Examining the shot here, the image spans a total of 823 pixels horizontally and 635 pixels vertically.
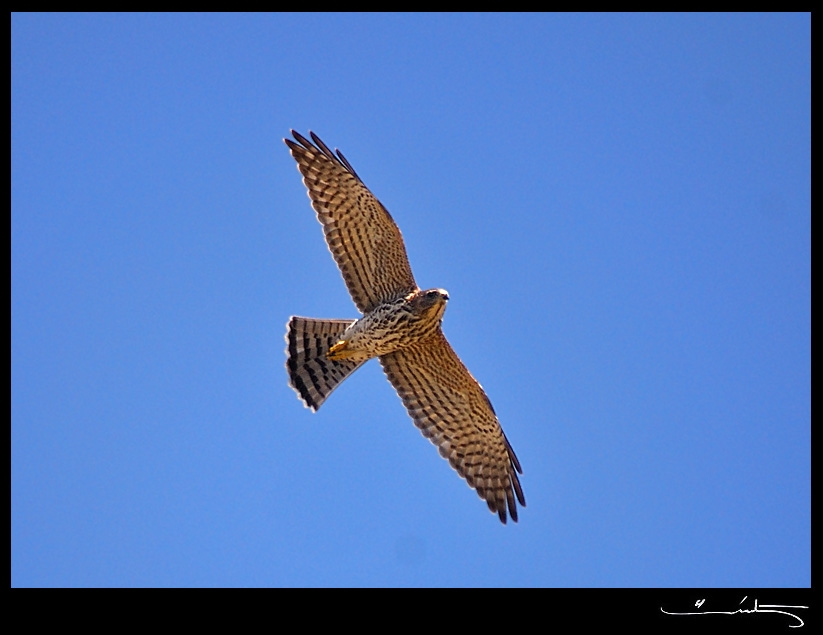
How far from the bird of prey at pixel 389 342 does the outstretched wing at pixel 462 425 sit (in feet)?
0.04

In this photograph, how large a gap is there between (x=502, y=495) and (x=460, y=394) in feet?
4.21

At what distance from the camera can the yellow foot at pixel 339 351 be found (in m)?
13.4

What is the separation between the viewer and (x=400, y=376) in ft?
46.1

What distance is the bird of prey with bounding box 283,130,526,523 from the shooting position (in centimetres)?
1309

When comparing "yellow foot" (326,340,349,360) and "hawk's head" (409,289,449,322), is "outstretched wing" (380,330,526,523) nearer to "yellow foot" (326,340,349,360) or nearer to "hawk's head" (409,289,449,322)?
"yellow foot" (326,340,349,360)

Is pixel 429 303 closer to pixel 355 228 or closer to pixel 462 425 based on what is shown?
pixel 355 228

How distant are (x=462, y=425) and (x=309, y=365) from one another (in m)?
1.96

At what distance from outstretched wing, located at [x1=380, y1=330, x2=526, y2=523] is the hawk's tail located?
0.71m

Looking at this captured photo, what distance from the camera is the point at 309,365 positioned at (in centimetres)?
1371

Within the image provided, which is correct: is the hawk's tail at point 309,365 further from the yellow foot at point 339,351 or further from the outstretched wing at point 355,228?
the outstretched wing at point 355,228
